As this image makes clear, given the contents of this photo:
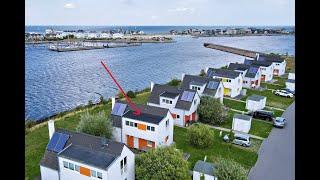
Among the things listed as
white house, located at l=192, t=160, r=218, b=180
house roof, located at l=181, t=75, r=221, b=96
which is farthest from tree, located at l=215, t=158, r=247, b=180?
house roof, located at l=181, t=75, r=221, b=96

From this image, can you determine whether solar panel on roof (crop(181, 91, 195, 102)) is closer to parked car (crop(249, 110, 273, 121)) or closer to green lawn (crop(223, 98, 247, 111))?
parked car (crop(249, 110, 273, 121))

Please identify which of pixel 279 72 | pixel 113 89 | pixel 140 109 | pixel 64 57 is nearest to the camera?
pixel 140 109

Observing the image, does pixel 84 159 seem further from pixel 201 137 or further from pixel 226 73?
pixel 226 73

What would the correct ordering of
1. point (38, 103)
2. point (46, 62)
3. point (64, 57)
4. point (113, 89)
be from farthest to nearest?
point (64, 57) < point (46, 62) < point (113, 89) < point (38, 103)

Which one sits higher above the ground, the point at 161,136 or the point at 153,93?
the point at 153,93

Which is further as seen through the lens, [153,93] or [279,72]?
[279,72]
